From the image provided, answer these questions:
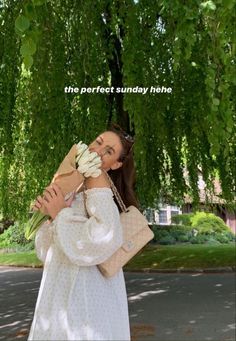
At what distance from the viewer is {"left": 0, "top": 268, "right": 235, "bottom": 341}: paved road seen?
21.4ft

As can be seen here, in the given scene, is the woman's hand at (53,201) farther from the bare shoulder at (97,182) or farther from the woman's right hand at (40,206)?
the bare shoulder at (97,182)

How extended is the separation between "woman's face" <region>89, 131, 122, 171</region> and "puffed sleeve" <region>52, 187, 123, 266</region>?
0.56ft

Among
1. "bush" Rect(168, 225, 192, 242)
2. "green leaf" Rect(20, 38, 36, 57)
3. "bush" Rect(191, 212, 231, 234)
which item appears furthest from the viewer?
"bush" Rect(191, 212, 231, 234)

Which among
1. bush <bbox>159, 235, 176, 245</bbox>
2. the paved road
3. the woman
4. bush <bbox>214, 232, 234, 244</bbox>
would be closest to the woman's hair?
the woman

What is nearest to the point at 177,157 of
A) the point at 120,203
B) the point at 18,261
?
the point at 120,203

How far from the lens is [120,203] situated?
2240mm

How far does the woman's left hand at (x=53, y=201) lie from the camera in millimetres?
2098

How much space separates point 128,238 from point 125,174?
329 millimetres

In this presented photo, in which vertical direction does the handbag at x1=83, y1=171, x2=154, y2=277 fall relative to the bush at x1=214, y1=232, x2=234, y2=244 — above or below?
above

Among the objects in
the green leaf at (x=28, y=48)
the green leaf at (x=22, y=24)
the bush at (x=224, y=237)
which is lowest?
the bush at (x=224, y=237)

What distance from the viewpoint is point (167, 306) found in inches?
337

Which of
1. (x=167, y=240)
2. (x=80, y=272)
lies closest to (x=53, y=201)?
(x=80, y=272)

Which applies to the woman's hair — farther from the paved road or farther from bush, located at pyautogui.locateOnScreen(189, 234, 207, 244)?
bush, located at pyautogui.locateOnScreen(189, 234, 207, 244)

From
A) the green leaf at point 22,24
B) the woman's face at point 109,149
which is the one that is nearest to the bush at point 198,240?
the green leaf at point 22,24
